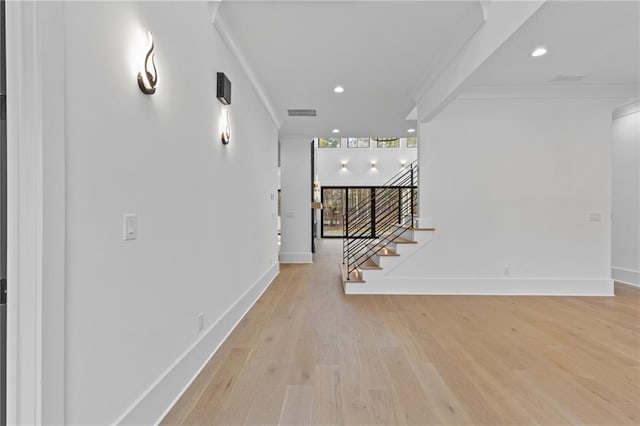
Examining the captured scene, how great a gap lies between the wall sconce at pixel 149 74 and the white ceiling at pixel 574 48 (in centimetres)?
258

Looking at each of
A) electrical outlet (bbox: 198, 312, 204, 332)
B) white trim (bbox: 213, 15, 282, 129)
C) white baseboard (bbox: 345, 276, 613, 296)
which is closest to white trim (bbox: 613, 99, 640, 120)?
white baseboard (bbox: 345, 276, 613, 296)

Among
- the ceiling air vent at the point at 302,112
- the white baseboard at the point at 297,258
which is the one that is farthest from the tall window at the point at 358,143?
the ceiling air vent at the point at 302,112

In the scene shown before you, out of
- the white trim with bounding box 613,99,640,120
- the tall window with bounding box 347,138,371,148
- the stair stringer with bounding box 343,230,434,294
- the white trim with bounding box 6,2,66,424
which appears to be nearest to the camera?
the white trim with bounding box 6,2,66,424

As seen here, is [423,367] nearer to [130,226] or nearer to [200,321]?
[200,321]

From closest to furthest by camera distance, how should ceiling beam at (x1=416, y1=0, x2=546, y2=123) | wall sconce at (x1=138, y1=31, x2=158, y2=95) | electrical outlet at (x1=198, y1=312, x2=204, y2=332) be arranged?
wall sconce at (x1=138, y1=31, x2=158, y2=95)
electrical outlet at (x1=198, y1=312, x2=204, y2=332)
ceiling beam at (x1=416, y1=0, x2=546, y2=123)

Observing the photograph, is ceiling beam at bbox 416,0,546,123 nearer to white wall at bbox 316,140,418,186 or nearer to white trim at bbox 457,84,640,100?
white trim at bbox 457,84,640,100

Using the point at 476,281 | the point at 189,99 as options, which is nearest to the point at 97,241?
the point at 189,99

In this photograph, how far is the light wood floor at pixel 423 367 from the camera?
→ 1.87 m

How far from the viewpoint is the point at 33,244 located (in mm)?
1079

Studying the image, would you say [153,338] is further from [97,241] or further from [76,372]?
[97,241]

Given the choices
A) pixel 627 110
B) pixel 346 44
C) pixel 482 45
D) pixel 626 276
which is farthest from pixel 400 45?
pixel 626 276

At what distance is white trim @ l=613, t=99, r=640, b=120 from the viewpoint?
5.00 metres

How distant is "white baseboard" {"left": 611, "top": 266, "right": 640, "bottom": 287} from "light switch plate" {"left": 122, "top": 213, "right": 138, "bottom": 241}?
6.76m

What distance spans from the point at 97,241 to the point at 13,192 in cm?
35
